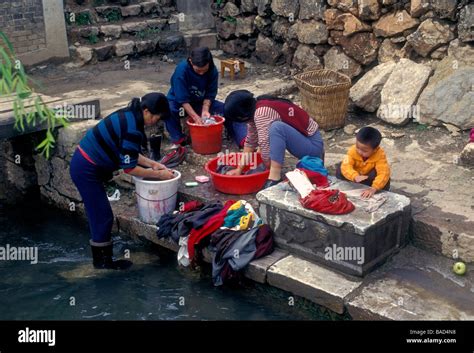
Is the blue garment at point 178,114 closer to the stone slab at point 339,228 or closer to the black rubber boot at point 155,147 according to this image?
the black rubber boot at point 155,147

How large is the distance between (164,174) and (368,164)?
2.00m

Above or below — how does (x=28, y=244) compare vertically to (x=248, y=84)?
below

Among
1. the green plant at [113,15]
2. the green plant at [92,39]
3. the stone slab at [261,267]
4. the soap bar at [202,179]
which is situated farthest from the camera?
the green plant at [113,15]

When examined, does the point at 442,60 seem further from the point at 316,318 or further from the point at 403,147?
the point at 316,318

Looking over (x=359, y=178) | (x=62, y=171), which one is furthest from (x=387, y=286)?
(x=62, y=171)

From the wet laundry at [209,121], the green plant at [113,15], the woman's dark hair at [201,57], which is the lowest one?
the wet laundry at [209,121]

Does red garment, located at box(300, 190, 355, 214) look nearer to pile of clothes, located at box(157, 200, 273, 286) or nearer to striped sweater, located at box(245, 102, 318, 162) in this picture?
pile of clothes, located at box(157, 200, 273, 286)

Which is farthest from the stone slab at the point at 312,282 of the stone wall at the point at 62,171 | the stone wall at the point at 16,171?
the stone wall at the point at 16,171

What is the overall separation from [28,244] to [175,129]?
2.17m

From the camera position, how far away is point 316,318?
18.1 ft

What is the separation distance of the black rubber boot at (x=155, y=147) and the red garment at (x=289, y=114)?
170cm

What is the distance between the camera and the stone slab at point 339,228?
5430 millimetres
